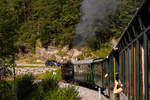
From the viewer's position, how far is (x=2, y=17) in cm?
1059

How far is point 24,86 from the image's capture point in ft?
55.7

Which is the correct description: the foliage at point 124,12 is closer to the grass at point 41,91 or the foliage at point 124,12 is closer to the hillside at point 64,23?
the hillside at point 64,23

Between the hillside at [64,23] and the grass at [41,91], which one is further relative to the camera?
the hillside at [64,23]

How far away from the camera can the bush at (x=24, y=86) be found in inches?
628

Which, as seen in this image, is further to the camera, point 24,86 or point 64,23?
point 64,23

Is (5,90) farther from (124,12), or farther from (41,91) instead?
(124,12)

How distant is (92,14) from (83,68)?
8.61m

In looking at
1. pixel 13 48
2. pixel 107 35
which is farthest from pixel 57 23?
pixel 13 48

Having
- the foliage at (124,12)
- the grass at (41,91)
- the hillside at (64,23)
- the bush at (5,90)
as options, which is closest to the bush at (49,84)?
the grass at (41,91)

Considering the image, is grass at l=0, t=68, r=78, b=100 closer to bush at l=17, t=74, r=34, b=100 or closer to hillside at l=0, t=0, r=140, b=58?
bush at l=17, t=74, r=34, b=100

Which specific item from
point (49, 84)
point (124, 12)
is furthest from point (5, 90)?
point (124, 12)

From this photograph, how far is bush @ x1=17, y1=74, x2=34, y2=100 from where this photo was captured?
15.9m

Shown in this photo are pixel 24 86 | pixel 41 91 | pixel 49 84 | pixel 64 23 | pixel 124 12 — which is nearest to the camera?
pixel 41 91

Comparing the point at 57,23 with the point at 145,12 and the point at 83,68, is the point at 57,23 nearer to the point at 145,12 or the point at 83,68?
the point at 83,68
